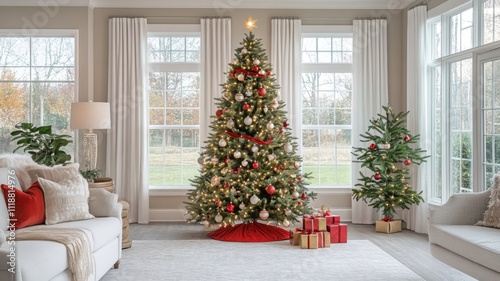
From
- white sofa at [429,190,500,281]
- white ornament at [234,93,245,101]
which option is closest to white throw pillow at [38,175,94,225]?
white ornament at [234,93,245,101]

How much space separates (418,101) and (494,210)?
3.08 m

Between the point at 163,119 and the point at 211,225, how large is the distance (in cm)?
223

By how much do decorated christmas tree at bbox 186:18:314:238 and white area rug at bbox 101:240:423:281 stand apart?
403mm

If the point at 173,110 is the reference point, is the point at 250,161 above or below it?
below

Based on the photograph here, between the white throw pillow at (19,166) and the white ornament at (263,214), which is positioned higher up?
the white throw pillow at (19,166)

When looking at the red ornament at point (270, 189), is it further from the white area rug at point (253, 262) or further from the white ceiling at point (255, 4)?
the white ceiling at point (255, 4)

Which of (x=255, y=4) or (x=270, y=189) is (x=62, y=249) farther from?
(x=255, y=4)

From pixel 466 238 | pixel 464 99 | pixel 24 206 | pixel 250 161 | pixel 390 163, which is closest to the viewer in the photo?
pixel 466 238

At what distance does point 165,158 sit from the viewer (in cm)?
860

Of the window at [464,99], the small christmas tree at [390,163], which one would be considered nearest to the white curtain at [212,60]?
the small christmas tree at [390,163]

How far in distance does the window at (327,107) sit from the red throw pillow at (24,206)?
4.57m

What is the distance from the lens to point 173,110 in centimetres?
860

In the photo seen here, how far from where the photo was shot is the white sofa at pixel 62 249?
3395mm

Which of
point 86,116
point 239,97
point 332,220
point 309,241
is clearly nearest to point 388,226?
point 332,220
